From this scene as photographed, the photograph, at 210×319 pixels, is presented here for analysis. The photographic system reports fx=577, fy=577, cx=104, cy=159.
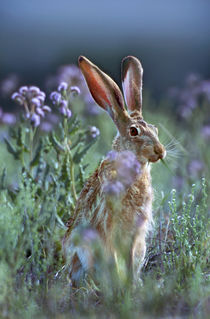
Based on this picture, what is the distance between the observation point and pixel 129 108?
3879 millimetres

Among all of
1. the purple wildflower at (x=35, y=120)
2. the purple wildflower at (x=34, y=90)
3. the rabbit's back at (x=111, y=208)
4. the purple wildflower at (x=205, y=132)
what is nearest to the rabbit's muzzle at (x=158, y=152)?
the rabbit's back at (x=111, y=208)

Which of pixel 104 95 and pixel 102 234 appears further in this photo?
pixel 104 95

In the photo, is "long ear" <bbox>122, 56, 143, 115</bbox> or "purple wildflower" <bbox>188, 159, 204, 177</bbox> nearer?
"long ear" <bbox>122, 56, 143, 115</bbox>

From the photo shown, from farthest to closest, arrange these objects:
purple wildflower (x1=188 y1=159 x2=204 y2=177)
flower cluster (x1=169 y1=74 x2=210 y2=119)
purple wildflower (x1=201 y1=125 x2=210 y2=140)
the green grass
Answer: flower cluster (x1=169 y1=74 x2=210 y2=119)
purple wildflower (x1=201 y1=125 x2=210 y2=140)
purple wildflower (x1=188 y1=159 x2=204 y2=177)
the green grass

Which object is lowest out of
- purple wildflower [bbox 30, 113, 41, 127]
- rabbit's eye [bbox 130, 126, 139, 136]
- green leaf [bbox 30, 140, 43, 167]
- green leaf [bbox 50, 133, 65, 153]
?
rabbit's eye [bbox 130, 126, 139, 136]

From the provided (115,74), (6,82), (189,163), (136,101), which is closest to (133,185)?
(136,101)

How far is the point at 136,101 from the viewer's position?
12.5 ft

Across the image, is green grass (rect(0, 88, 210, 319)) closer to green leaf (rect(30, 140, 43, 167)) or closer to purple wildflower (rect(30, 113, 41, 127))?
green leaf (rect(30, 140, 43, 167))

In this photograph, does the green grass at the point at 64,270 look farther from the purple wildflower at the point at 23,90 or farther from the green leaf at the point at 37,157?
the purple wildflower at the point at 23,90

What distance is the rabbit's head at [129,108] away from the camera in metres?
3.49

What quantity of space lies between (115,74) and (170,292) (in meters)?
6.44

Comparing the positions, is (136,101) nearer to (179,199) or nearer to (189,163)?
(179,199)

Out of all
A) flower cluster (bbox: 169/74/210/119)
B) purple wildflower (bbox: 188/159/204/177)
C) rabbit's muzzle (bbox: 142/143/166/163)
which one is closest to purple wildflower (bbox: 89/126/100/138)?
rabbit's muzzle (bbox: 142/143/166/163)

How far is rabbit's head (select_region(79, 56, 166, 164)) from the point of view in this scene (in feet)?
11.5
